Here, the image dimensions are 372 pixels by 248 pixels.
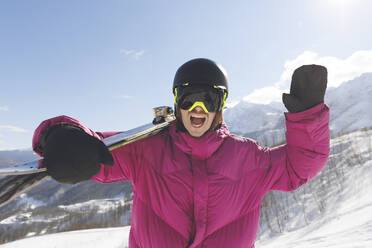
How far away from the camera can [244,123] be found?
9738cm

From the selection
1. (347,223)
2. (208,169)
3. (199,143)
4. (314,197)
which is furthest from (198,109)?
(314,197)

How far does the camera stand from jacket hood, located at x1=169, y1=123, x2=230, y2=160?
4.56 feet

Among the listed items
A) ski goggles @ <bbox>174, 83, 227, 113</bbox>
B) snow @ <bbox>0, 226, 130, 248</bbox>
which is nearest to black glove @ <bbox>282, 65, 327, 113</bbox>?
ski goggles @ <bbox>174, 83, 227, 113</bbox>

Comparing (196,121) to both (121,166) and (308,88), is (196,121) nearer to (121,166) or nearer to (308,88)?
(121,166)

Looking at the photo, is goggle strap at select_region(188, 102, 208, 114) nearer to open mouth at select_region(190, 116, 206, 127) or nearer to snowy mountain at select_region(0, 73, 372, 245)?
open mouth at select_region(190, 116, 206, 127)

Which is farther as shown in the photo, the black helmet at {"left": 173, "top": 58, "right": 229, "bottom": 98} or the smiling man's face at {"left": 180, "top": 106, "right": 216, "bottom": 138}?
the black helmet at {"left": 173, "top": 58, "right": 229, "bottom": 98}

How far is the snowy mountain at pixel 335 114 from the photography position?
176 feet

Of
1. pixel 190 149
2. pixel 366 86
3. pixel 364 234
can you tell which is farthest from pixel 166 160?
pixel 366 86

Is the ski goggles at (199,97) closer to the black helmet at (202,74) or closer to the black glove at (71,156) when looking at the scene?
the black helmet at (202,74)

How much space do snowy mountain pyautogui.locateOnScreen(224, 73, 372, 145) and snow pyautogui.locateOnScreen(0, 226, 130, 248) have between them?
79.6 feet

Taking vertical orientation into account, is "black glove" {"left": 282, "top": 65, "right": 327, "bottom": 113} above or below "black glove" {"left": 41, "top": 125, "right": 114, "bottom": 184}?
above

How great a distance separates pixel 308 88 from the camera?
1286 mm

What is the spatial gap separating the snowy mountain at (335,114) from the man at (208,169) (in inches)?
1235

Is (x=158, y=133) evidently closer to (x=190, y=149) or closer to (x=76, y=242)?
(x=190, y=149)
